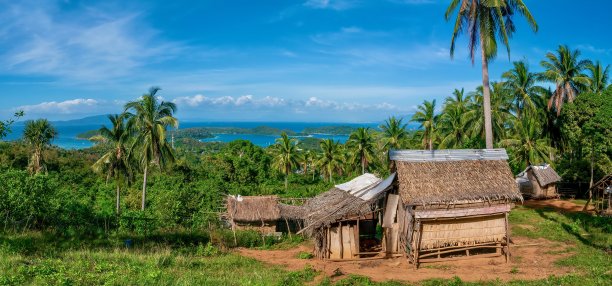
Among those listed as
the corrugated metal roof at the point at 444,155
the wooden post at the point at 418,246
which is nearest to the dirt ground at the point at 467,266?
the wooden post at the point at 418,246

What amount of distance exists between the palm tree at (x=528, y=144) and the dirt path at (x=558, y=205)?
3314 millimetres

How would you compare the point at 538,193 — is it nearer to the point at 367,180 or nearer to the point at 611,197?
the point at 611,197

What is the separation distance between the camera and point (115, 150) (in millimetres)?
30266

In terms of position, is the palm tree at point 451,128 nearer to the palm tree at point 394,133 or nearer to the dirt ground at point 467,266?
the palm tree at point 394,133

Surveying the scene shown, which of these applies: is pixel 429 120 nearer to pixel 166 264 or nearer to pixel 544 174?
pixel 544 174

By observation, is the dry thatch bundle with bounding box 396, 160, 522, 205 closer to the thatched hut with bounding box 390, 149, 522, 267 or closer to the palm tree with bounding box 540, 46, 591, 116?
the thatched hut with bounding box 390, 149, 522, 267

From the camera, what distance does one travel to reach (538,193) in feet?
98.5

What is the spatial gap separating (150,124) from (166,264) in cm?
1764

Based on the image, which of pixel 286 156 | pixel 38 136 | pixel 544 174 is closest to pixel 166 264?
pixel 544 174

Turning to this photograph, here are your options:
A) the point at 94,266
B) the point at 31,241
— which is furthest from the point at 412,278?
the point at 31,241

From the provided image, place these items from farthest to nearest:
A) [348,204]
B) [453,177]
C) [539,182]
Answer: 1. [539,182]
2. [348,204]
3. [453,177]

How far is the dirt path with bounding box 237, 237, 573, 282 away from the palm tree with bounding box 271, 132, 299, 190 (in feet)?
91.6

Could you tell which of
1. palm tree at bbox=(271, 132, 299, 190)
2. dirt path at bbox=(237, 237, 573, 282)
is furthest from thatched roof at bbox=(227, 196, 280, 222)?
palm tree at bbox=(271, 132, 299, 190)

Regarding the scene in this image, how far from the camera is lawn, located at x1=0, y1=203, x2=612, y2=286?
Result: 9688mm
